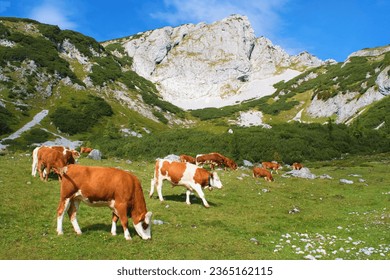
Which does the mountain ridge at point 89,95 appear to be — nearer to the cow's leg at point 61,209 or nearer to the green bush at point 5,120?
the green bush at point 5,120

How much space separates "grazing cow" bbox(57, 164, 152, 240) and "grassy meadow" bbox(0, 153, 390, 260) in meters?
0.77

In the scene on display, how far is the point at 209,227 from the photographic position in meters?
16.1

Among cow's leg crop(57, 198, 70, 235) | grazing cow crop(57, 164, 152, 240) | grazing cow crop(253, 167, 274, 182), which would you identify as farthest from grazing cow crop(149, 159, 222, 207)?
grazing cow crop(253, 167, 274, 182)

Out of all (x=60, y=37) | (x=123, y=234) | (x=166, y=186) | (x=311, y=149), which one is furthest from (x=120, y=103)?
(x=123, y=234)

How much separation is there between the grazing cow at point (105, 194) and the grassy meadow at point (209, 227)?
0.77 m

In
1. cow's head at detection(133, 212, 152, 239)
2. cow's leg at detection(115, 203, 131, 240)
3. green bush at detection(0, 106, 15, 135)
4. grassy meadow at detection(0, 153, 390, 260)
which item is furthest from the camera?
green bush at detection(0, 106, 15, 135)

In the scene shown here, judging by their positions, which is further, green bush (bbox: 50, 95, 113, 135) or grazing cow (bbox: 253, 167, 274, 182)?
green bush (bbox: 50, 95, 113, 135)

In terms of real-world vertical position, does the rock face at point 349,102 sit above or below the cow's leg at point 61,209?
above

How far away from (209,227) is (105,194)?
5.71 meters

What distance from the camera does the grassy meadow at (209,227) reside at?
40.1 feet

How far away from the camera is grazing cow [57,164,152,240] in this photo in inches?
500

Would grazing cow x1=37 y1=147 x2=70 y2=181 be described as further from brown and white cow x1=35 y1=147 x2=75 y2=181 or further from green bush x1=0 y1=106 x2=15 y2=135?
green bush x1=0 y1=106 x2=15 y2=135

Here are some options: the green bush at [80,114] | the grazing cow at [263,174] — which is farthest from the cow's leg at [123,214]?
the green bush at [80,114]
